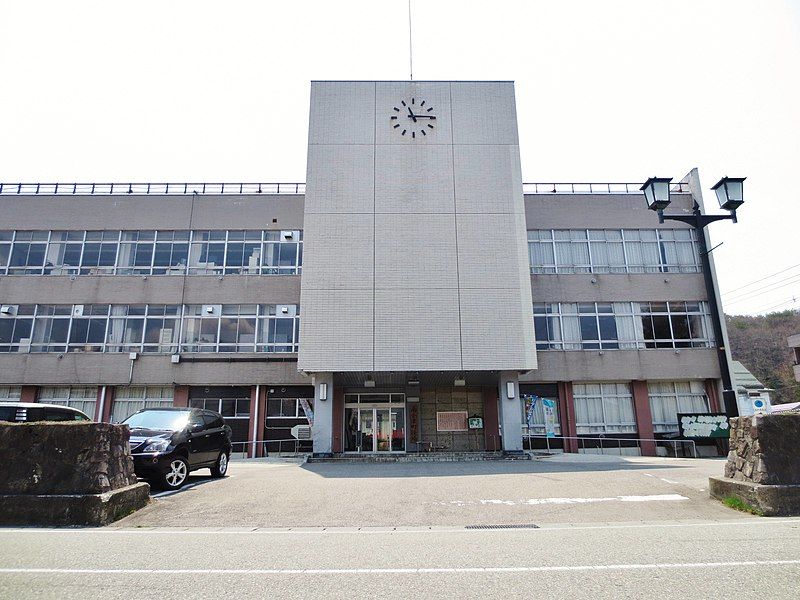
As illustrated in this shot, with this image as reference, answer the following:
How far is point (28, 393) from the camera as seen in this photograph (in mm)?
24812

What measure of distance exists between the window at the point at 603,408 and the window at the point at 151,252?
591 inches

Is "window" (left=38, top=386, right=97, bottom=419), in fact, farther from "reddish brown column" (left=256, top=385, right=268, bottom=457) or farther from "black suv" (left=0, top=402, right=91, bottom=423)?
"black suv" (left=0, top=402, right=91, bottom=423)

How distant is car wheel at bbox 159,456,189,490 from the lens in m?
10.9

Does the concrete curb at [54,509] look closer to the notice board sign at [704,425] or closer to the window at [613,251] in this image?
the window at [613,251]

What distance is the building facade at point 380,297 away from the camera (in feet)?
69.9

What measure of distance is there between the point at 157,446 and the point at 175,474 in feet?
2.37

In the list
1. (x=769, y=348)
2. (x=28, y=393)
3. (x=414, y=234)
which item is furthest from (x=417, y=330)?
(x=769, y=348)

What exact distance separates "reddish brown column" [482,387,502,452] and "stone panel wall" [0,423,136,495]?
1848 centimetres

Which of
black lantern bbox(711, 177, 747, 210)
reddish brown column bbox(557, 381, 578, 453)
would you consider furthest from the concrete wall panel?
black lantern bbox(711, 177, 747, 210)

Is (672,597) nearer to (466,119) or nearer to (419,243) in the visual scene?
(419,243)

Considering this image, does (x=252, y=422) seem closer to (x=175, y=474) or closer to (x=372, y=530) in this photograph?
(x=175, y=474)

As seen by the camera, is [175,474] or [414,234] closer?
[175,474]

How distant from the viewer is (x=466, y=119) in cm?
2388

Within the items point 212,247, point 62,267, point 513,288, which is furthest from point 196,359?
point 513,288
